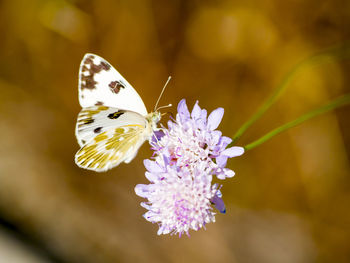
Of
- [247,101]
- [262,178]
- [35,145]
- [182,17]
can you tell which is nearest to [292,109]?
[247,101]

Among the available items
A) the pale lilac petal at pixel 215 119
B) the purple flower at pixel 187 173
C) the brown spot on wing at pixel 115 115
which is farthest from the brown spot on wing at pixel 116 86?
the pale lilac petal at pixel 215 119

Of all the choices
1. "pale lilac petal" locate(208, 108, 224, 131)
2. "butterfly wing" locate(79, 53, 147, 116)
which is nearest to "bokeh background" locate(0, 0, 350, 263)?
"butterfly wing" locate(79, 53, 147, 116)

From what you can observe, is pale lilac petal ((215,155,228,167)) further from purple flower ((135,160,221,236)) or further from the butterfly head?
the butterfly head

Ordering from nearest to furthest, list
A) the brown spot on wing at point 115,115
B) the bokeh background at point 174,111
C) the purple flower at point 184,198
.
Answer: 1. the purple flower at point 184,198
2. the brown spot on wing at point 115,115
3. the bokeh background at point 174,111

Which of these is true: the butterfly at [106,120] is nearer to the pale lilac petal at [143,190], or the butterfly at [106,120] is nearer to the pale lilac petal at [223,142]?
the pale lilac petal at [143,190]

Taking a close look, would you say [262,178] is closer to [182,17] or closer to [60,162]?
[182,17]

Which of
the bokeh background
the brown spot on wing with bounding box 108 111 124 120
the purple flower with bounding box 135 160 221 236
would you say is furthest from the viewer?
the bokeh background
